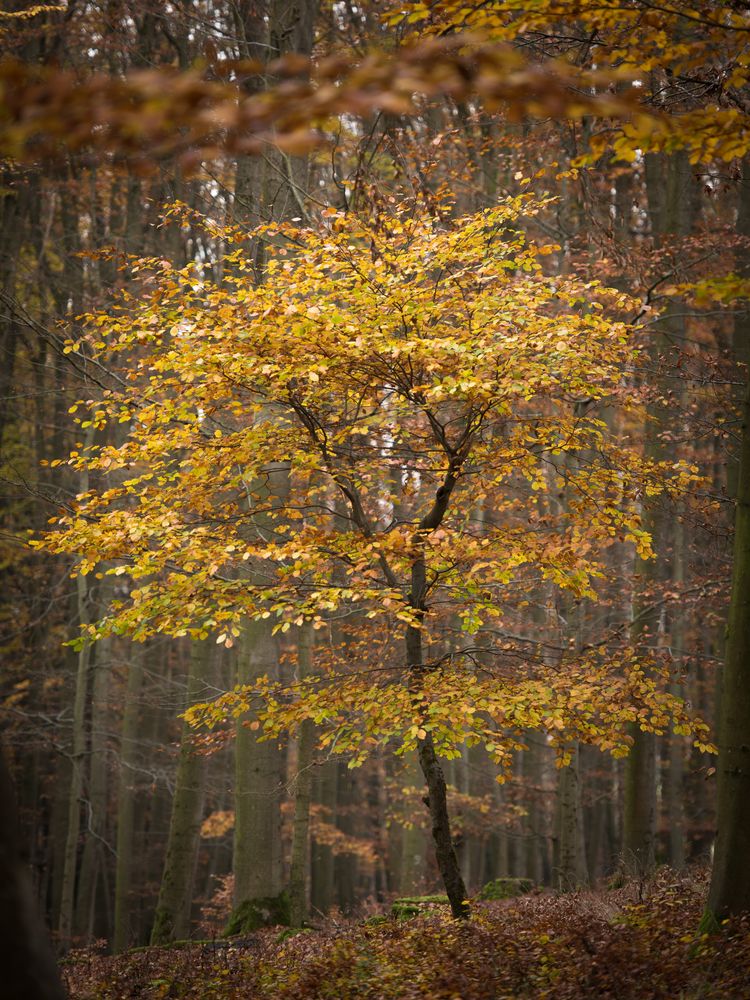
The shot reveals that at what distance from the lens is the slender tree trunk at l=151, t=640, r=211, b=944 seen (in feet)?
37.7

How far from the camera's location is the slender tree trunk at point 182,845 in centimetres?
1149

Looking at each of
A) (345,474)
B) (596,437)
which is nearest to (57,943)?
(345,474)

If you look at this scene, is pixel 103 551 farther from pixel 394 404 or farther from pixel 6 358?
pixel 6 358

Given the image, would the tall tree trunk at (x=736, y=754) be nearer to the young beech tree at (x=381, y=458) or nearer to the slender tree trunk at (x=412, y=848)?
the young beech tree at (x=381, y=458)

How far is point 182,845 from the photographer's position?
11836mm

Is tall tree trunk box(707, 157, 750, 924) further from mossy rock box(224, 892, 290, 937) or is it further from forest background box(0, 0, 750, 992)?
mossy rock box(224, 892, 290, 937)

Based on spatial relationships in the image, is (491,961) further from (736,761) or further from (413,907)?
(413,907)

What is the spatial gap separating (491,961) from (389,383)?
4.86 meters

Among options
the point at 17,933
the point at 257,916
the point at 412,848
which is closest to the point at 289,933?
the point at 257,916

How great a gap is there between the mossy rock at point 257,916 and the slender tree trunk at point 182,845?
1211 millimetres

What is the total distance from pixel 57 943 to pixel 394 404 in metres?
13.6

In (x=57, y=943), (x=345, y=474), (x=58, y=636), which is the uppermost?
(x=345, y=474)

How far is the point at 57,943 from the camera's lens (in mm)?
15617

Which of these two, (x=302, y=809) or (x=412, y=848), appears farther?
(x=412, y=848)
